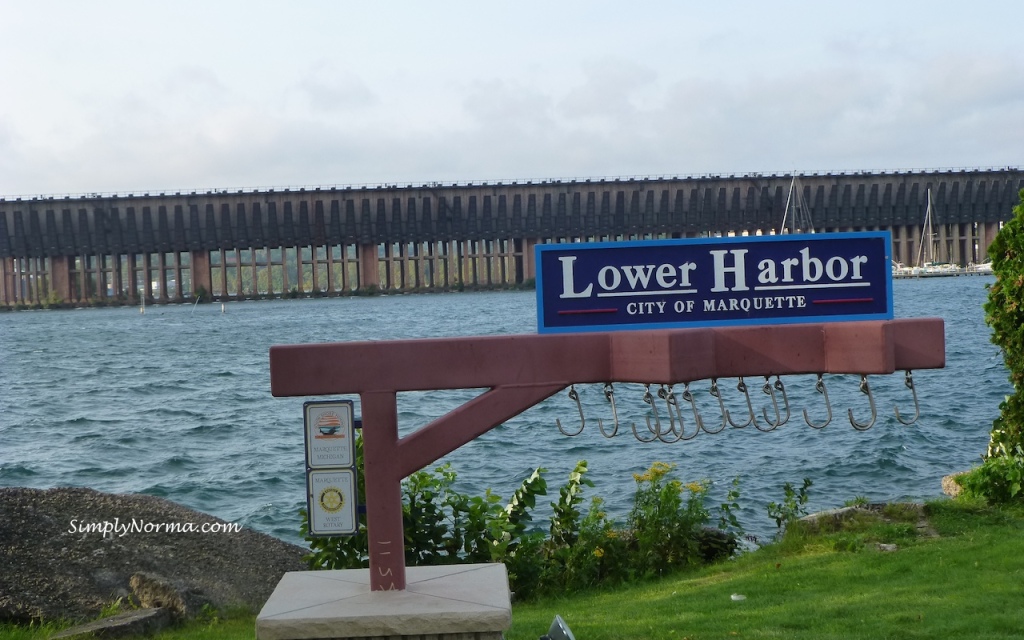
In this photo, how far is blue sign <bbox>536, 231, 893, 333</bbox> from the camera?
5918 mm

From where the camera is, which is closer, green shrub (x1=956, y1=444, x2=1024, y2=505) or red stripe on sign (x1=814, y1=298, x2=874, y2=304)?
red stripe on sign (x1=814, y1=298, x2=874, y2=304)

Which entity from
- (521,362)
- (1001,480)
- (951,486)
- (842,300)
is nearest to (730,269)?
(842,300)

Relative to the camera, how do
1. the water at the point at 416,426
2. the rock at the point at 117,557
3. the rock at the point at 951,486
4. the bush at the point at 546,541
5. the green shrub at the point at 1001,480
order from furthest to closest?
the water at the point at 416,426
the rock at the point at 951,486
the green shrub at the point at 1001,480
the bush at the point at 546,541
the rock at the point at 117,557

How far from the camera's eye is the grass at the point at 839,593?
24.8 ft

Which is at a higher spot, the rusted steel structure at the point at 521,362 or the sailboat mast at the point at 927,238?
the sailboat mast at the point at 927,238

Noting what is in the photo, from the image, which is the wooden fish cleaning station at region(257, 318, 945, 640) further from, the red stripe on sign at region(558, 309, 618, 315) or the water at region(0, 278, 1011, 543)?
the water at region(0, 278, 1011, 543)

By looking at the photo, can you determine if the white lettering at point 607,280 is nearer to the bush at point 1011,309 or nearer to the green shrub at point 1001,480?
the bush at point 1011,309

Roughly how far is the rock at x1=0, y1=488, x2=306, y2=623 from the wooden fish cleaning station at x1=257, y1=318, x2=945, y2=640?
424 cm

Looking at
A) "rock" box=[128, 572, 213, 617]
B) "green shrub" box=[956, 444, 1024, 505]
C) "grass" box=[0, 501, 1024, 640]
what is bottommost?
"rock" box=[128, 572, 213, 617]

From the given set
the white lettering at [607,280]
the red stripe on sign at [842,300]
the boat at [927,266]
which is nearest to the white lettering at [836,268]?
the red stripe on sign at [842,300]

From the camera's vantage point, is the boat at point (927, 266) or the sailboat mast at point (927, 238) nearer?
the sailboat mast at point (927, 238)

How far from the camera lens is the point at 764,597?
8.66 m

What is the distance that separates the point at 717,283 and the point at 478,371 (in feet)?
4.25

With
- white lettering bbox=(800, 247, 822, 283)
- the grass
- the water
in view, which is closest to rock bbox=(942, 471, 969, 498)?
the water
